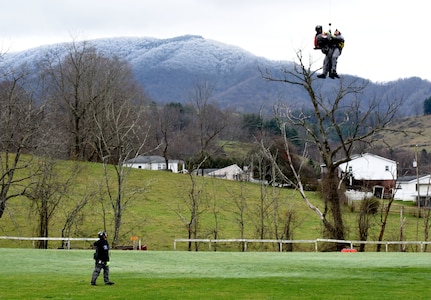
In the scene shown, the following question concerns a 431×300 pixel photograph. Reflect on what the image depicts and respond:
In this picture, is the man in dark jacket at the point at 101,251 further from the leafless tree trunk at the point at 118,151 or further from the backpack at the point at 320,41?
the leafless tree trunk at the point at 118,151

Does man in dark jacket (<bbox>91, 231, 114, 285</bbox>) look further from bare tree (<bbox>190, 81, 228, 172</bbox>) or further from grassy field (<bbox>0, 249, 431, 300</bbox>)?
bare tree (<bbox>190, 81, 228, 172</bbox>)

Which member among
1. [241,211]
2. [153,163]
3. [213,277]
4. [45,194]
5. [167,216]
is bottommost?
[213,277]

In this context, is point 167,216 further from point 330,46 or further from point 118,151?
point 330,46

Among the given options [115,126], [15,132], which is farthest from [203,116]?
[15,132]

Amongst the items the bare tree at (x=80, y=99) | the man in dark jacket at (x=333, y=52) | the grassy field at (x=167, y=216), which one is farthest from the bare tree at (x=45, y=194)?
the man in dark jacket at (x=333, y=52)

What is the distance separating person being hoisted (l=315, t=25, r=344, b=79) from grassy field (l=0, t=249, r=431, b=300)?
767cm

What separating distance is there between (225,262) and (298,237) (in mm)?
31807

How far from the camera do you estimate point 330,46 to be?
2411 cm

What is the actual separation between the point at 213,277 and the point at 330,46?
10.8 meters

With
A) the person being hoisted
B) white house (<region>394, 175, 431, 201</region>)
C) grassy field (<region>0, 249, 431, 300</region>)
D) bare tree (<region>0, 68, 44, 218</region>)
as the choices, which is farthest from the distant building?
the person being hoisted

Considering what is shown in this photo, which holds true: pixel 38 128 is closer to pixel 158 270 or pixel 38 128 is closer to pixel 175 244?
pixel 175 244

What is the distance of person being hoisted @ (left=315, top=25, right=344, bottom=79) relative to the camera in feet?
78.1

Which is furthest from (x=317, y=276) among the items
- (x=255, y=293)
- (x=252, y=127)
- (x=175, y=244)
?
(x=252, y=127)

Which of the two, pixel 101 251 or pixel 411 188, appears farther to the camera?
pixel 411 188
